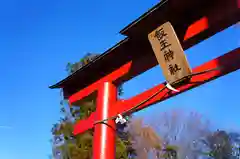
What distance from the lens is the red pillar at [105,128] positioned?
2.82 meters

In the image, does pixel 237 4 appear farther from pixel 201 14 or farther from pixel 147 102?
pixel 147 102

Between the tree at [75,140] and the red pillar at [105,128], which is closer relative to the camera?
the red pillar at [105,128]

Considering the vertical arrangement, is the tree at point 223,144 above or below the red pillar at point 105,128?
above

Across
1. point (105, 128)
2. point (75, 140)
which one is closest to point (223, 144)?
point (75, 140)

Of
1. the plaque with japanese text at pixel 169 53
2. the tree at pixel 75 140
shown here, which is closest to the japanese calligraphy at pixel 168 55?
the plaque with japanese text at pixel 169 53

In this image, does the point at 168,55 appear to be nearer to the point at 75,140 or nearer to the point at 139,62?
the point at 139,62

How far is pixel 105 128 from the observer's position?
Result: 2908 millimetres

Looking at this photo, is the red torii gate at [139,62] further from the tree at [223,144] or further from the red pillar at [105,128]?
the tree at [223,144]

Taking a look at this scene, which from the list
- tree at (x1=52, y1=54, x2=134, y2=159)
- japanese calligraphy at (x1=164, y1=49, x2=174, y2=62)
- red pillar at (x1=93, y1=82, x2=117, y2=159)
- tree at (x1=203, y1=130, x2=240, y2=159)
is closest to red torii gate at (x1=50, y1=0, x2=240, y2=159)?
red pillar at (x1=93, y1=82, x2=117, y2=159)

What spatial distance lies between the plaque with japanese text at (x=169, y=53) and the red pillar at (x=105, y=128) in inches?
32.3

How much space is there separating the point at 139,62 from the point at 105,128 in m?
0.74

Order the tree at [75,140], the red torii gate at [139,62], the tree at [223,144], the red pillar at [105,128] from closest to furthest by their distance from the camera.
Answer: the red torii gate at [139,62]
the red pillar at [105,128]
the tree at [75,140]
the tree at [223,144]

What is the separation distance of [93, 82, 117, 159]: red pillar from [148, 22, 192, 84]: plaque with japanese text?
821mm

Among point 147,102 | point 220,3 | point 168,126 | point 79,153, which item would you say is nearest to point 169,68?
point 147,102
